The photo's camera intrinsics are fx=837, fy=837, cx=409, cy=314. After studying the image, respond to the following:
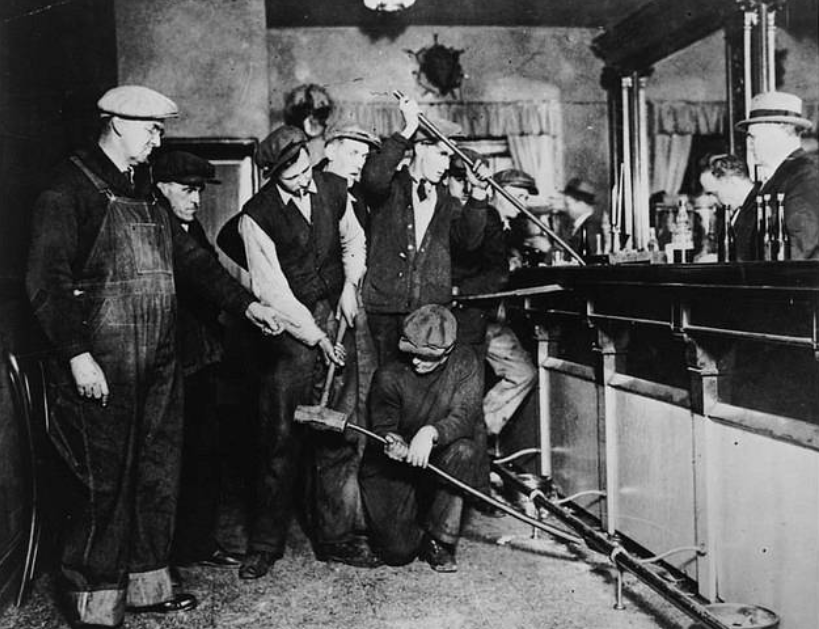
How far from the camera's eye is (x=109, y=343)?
9.30ft

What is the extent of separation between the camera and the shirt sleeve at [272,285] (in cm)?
A: 344

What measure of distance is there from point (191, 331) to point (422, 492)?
47.7 inches

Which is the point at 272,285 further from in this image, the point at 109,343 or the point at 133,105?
the point at 133,105

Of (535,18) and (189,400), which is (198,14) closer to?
(189,400)

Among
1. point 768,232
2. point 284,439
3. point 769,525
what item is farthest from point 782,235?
point 284,439

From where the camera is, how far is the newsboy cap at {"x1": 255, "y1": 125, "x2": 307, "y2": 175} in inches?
134

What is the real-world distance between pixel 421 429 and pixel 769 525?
53.0 inches

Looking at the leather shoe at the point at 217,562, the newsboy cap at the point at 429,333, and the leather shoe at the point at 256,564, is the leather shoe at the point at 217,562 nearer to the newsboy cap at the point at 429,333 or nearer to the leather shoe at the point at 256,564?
the leather shoe at the point at 256,564

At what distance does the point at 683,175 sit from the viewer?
353 inches

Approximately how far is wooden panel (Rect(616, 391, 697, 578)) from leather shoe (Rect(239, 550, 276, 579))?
1.48 m

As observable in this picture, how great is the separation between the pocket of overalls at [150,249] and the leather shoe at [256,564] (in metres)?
1.26

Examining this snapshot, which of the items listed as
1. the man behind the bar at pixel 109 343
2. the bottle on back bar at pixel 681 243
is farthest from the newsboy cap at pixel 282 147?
the bottle on back bar at pixel 681 243

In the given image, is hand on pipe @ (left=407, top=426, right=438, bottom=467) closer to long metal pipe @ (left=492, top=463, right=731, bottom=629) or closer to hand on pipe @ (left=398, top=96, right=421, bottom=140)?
long metal pipe @ (left=492, top=463, right=731, bottom=629)

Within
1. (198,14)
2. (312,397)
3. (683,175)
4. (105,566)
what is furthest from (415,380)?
(683,175)
